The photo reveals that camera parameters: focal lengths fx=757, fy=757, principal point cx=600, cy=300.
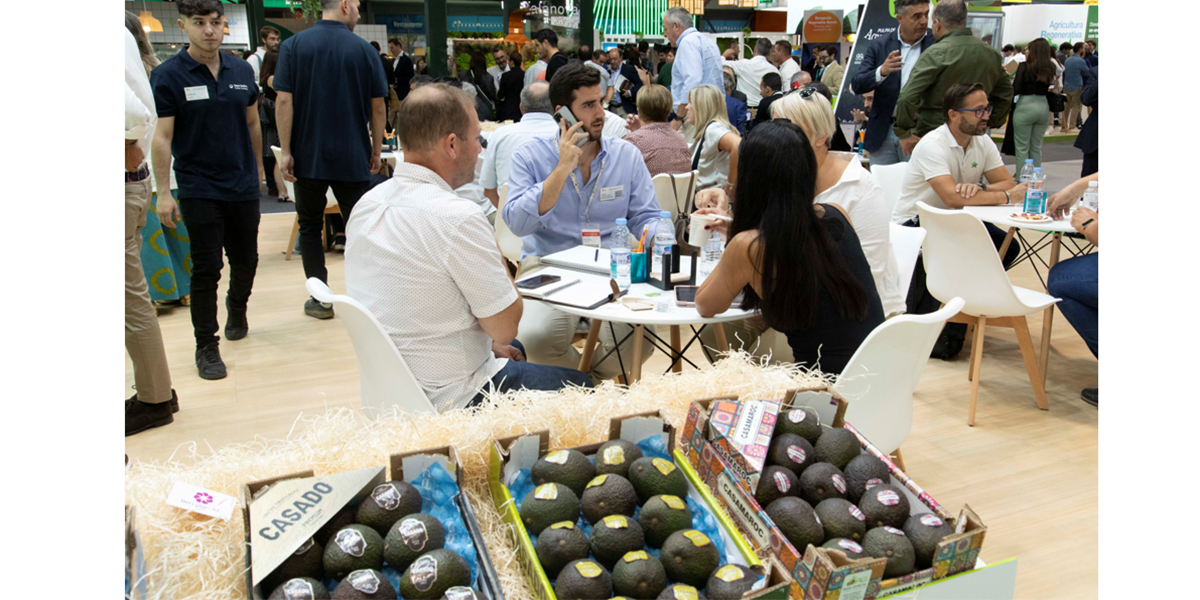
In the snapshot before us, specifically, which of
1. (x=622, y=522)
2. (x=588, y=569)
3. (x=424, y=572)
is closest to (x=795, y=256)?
(x=622, y=522)

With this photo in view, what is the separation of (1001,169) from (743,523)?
4130mm

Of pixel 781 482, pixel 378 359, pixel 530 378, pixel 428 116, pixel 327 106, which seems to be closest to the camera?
pixel 781 482

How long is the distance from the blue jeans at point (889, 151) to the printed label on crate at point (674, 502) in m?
5.79

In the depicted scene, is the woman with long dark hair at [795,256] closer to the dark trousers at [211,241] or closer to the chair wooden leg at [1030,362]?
the chair wooden leg at [1030,362]

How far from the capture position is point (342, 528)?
1110 millimetres

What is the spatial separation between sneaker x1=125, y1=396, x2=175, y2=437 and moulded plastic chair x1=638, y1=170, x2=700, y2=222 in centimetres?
294

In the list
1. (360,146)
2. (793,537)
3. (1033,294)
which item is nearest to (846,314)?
(793,537)

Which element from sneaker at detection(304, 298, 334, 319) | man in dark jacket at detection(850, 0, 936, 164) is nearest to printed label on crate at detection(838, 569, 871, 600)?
sneaker at detection(304, 298, 334, 319)

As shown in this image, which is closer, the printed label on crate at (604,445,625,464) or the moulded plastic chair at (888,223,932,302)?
the printed label on crate at (604,445,625,464)

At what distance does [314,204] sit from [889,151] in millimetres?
4617

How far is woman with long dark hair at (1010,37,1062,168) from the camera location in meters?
8.05

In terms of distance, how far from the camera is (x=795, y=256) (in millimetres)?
2248

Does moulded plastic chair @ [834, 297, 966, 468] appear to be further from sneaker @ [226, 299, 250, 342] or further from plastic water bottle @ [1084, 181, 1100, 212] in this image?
sneaker @ [226, 299, 250, 342]

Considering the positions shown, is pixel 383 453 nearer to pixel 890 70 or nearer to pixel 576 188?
pixel 576 188
